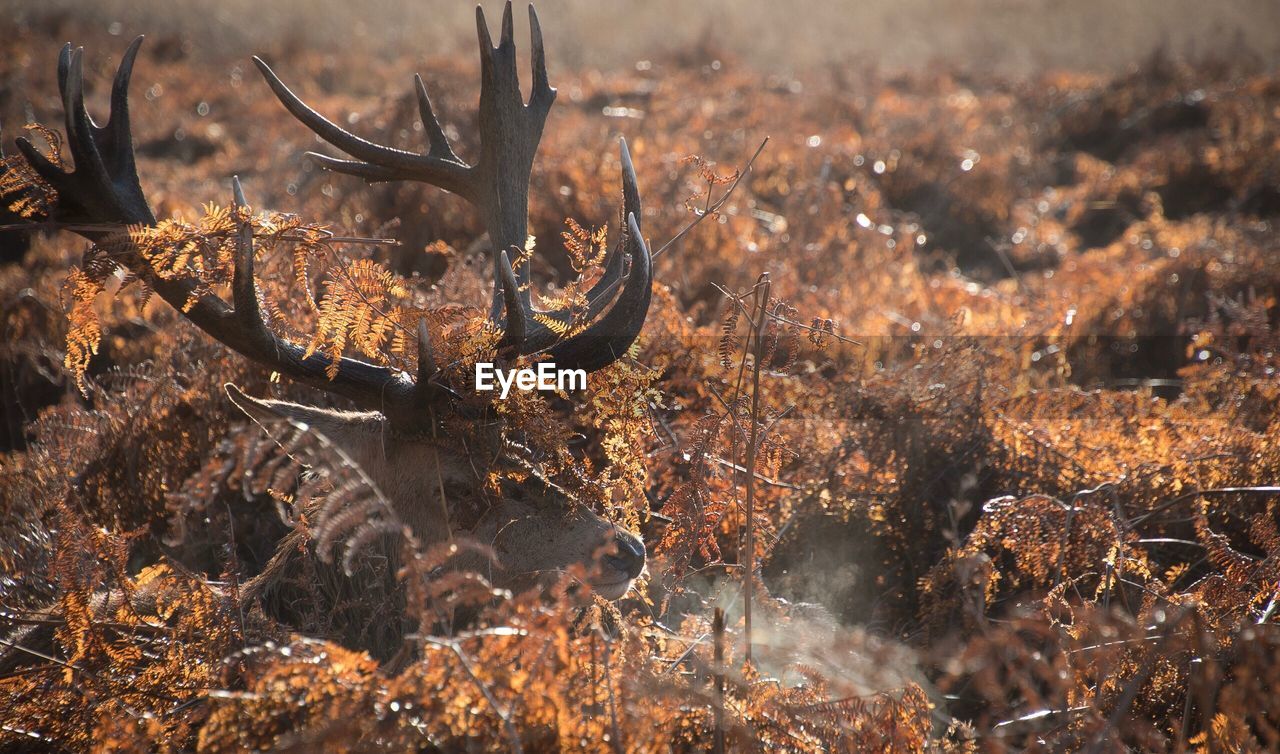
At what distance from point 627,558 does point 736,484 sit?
57cm

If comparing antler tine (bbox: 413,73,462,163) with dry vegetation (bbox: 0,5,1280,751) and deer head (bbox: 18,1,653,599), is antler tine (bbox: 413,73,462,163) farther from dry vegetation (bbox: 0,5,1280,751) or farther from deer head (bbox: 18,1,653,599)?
deer head (bbox: 18,1,653,599)

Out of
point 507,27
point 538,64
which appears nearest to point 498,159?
point 538,64

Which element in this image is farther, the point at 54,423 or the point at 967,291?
the point at 967,291

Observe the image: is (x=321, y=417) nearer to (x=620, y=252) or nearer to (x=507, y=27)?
(x=620, y=252)

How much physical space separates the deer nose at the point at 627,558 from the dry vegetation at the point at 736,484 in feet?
0.74

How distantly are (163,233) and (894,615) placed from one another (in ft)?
10.7

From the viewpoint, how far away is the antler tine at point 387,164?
4062 millimetres

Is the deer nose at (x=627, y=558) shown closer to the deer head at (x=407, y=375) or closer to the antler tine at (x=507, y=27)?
the deer head at (x=407, y=375)

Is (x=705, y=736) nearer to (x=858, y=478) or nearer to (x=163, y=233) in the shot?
(x=858, y=478)

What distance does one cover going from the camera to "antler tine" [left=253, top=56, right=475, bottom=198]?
4.06 metres

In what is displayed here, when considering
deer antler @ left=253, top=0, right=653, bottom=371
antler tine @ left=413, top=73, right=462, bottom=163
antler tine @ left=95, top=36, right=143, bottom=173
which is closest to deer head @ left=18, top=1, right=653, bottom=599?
antler tine @ left=95, top=36, right=143, bottom=173

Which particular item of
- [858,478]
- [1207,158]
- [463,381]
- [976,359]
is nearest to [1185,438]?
[976,359]

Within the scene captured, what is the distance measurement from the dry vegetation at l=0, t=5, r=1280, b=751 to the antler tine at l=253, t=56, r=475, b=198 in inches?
14.1

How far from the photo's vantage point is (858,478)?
450cm
